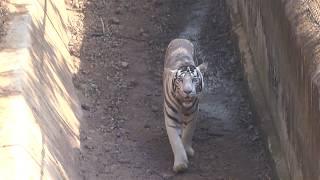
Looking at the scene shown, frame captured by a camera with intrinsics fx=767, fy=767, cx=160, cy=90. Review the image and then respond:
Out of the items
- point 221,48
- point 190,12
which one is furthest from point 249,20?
point 190,12

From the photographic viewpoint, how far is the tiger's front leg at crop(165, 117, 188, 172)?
23.5ft

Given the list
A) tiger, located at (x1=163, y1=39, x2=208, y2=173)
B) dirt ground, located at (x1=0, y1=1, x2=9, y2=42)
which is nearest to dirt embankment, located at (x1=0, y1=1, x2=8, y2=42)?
dirt ground, located at (x1=0, y1=1, x2=9, y2=42)

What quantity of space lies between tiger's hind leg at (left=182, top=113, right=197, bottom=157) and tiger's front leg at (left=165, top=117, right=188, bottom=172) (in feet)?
0.30

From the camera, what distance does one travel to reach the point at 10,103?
6160mm

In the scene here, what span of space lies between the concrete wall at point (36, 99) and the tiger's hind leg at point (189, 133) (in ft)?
3.41

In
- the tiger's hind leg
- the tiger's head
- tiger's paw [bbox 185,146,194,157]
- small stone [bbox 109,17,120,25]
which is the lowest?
tiger's paw [bbox 185,146,194,157]

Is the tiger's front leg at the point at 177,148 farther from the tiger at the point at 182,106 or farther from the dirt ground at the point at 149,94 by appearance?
the dirt ground at the point at 149,94

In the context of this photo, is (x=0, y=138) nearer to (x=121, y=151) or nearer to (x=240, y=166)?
(x=121, y=151)

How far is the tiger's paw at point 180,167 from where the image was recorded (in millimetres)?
7160

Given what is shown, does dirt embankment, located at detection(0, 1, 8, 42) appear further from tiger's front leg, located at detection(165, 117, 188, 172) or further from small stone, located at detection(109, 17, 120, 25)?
small stone, located at detection(109, 17, 120, 25)

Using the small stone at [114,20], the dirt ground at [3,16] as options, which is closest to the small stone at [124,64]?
the small stone at [114,20]

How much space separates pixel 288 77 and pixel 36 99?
7.01ft

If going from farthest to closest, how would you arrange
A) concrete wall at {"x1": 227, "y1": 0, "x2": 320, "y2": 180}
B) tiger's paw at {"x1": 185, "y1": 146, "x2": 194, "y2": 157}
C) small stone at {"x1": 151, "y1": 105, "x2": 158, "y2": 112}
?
small stone at {"x1": 151, "y1": 105, "x2": 158, "y2": 112}
tiger's paw at {"x1": 185, "y1": 146, "x2": 194, "y2": 157}
concrete wall at {"x1": 227, "y1": 0, "x2": 320, "y2": 180}

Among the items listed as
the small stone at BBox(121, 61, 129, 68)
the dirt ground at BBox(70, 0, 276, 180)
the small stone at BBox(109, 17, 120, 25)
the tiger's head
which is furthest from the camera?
the small stone at BBox(109, 17, 120, 25)
